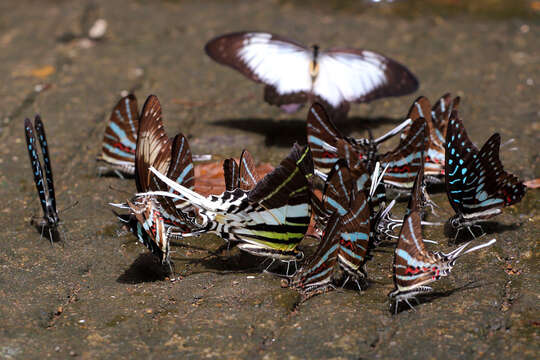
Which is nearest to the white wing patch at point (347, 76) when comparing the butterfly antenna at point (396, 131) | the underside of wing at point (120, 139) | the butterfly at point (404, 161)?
the butterfly antenna at point (396, 131)

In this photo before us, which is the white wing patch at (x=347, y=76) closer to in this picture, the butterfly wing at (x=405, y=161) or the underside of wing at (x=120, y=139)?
the butterfly wing at (x=405, y=161)

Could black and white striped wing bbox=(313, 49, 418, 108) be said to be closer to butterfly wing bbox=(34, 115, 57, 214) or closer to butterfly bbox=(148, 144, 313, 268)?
butterfly bbox=(148, 144, 313, 268)

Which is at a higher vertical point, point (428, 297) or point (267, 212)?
point (267, 212)

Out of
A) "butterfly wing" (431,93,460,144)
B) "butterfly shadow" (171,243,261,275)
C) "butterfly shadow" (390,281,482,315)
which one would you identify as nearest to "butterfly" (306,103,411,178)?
"butterfly wing" (431,93,460,144)

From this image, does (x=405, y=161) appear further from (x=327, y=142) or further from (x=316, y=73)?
(x=316, y=73)

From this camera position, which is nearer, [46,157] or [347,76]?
[46,157]

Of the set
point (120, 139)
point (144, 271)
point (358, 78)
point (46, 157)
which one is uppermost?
point (358, 78)

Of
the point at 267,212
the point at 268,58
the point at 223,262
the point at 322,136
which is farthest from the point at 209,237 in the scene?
the point at 268,58
